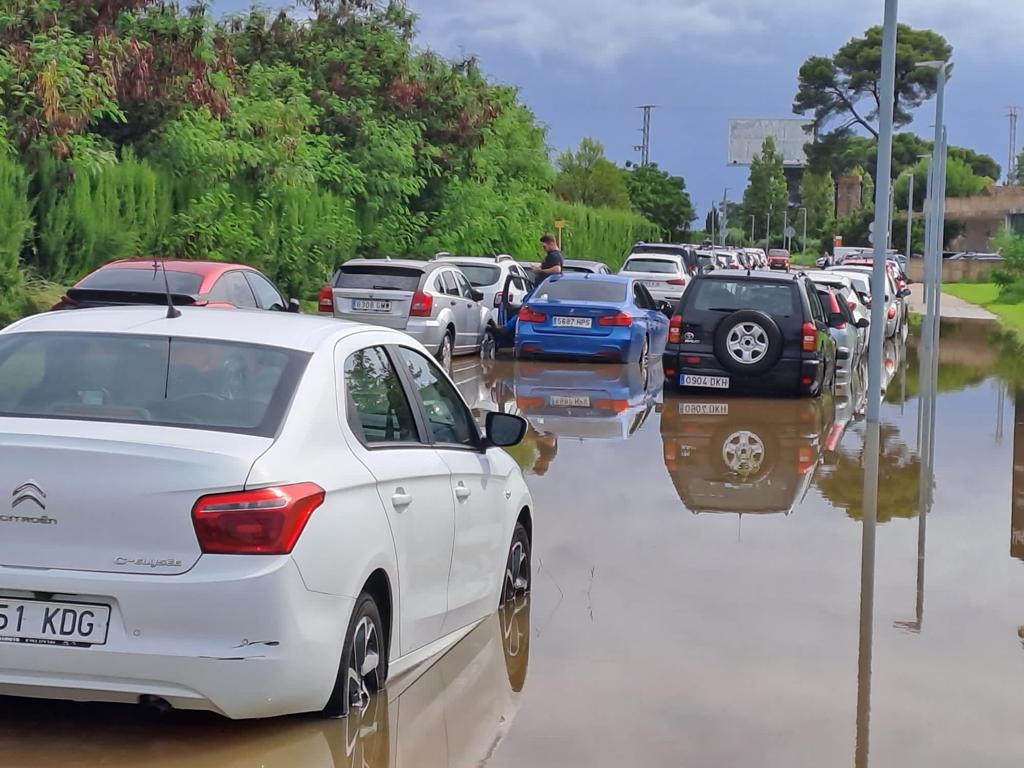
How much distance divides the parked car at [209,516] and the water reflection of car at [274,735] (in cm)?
15

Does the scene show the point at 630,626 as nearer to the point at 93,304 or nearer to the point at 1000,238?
the point at 93,304

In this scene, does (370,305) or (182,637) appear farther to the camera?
(370,305)

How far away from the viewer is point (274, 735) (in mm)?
5637

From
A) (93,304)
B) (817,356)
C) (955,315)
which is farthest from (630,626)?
(955,315)

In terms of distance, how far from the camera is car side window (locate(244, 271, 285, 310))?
17.2m

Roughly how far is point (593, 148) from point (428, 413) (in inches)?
3450

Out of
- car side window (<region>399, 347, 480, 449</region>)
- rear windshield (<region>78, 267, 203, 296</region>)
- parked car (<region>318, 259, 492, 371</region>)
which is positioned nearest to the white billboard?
parked car (<region>318, 259, 492, 371</region>)

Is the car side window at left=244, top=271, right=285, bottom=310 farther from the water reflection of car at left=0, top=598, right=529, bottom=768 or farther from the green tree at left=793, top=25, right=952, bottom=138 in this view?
the green tree at left=793, top=25, right=952, bottom=138

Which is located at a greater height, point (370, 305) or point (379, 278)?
point (379, 278)

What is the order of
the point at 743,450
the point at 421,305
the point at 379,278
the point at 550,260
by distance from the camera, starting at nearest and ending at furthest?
the point at 743,450 < the point at 421,305 < the point at 379,278 < the point at 550,260

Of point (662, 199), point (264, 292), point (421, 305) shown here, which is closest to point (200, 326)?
point (264, 292)

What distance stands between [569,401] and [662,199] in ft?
337

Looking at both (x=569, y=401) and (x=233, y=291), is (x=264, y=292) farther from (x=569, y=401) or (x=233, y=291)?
(x=569, y=401)

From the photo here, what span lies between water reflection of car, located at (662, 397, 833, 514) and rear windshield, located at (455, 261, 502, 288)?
8.56 m
